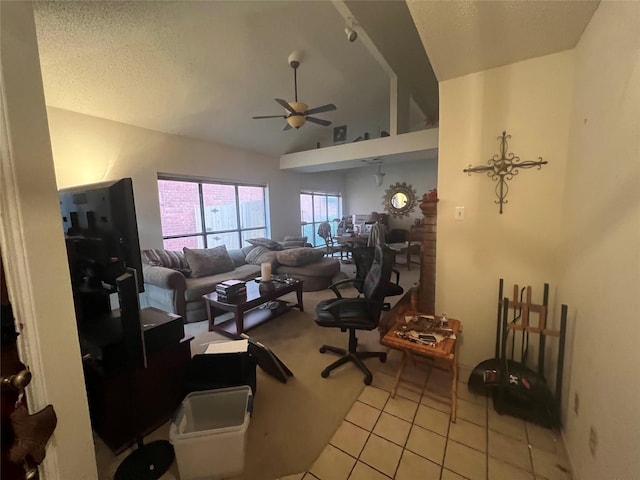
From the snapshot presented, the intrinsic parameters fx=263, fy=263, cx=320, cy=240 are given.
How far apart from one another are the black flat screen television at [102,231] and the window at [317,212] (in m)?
5.68

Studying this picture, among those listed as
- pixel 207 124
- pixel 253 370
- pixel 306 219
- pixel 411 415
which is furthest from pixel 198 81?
pixel 306 219

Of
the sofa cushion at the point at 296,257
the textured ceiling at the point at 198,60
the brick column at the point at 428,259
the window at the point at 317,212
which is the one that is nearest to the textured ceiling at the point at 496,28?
the brick column at the point at 428,259

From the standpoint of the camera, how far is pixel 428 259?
230 cm

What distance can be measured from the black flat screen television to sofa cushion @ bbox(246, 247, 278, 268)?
296 cm

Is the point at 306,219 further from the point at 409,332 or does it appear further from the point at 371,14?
the point at 409,332

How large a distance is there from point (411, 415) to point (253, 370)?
1.08m

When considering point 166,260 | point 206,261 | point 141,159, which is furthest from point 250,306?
point 141,159

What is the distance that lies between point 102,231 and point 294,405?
1544 mm

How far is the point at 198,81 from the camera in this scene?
10.7 ft

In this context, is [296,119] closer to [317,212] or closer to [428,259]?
[428,259]

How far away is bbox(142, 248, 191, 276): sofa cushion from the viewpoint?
11.1ft

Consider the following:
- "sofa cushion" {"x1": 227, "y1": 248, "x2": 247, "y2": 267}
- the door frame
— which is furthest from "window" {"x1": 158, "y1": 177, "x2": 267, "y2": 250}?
the door frame

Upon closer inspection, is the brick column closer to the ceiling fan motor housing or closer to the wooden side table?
the wooden side table

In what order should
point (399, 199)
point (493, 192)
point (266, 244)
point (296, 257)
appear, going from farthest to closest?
point (399, 199), point (266, 244), point (296, 257), point (493, 192)
